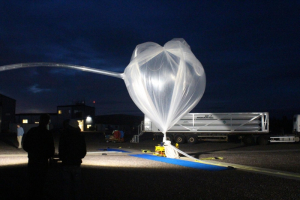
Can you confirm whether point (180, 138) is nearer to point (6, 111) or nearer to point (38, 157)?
point (38, 157)

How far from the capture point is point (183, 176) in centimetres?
956

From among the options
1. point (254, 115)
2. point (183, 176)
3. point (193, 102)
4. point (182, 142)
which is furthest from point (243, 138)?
point (183, 176)

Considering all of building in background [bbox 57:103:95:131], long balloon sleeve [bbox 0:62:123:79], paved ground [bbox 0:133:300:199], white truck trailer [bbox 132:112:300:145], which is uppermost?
long balloon sleeve [bbox 0:62:123:79]

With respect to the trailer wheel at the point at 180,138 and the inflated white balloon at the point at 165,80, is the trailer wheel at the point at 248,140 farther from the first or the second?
the inflated white balloon at the point at 165,80

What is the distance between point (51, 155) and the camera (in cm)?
616

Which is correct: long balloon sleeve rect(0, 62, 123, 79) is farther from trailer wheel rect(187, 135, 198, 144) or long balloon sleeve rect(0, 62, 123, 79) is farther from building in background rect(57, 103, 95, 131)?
building in background rect(57, 103, 95, 131)

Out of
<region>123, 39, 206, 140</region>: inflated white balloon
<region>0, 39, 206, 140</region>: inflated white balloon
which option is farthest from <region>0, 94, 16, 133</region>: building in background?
<region>123, 39, 206, 140</region>: inflated white balloon

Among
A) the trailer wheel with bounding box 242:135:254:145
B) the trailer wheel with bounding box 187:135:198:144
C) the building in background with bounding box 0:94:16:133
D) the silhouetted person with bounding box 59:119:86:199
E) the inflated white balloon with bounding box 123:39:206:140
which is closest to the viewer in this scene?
the silhouetted person with bounding box 59:119:86:199

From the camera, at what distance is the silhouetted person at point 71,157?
5555 millimetres

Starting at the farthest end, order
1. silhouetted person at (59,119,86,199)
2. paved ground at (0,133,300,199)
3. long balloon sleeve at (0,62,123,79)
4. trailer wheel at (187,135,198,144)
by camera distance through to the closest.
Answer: trailer wheel at (187,135,198,144) < long balloon sleeve at (0,62,123,79) < paved ground at (0,133,300,199) < silhouetted person at (59,119,86,199)

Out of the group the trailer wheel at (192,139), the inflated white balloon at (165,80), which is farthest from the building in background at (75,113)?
the inflated white balloon at (165,80)

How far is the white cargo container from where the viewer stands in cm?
2580

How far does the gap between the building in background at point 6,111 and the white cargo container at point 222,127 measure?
3498 cm

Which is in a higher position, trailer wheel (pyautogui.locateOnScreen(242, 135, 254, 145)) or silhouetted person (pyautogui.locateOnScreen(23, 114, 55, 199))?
silhouetted person (pyautogui.locateOnScreen(23, 114, 55, 199))
